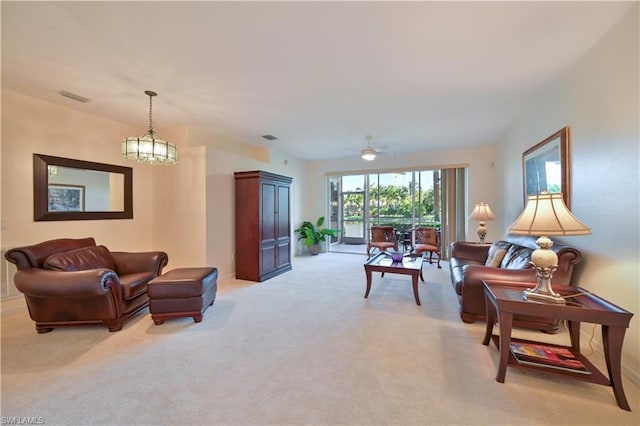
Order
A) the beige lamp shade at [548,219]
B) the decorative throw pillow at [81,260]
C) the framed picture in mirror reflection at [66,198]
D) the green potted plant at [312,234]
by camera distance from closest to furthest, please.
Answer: the beige lamp shade at [548,219] → the decorative throw pillow at [81,260] → the framed picture in mirror reflection at [66,198] → the green potted plant at [312,234]

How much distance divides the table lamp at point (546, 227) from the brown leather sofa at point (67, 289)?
374cm

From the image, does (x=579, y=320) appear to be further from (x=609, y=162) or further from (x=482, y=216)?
(x=482, y=216)

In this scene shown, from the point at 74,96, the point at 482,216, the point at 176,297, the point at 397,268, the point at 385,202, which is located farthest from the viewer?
the point at 385,202

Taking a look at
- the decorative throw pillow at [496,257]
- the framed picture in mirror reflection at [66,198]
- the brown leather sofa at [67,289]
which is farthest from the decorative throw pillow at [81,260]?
the decorative throw pillow at [496,257]

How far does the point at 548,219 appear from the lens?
186 cm

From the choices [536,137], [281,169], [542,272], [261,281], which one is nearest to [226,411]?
[542,272]

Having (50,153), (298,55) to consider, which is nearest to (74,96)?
(50,153)

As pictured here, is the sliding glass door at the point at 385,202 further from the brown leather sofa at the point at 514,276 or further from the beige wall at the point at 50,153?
the beige wall at the point at 50,153

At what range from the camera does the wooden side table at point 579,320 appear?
1.65 meters

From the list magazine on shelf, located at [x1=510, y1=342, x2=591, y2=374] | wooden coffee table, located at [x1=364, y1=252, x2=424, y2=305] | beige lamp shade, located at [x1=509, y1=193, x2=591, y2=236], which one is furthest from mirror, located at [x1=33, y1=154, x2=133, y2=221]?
magazine on shelf, located at [x1=510, y1=342, x2=591, y2=374]

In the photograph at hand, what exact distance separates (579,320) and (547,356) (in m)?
0.46

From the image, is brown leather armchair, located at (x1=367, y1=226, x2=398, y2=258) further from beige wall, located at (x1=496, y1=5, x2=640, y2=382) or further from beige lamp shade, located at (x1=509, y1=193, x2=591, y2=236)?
beige lamp shade, located at (x1=509, y1=193, x2=591, y2=236)

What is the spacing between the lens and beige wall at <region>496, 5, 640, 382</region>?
191 centimetres

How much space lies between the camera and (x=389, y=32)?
2.11 meters
